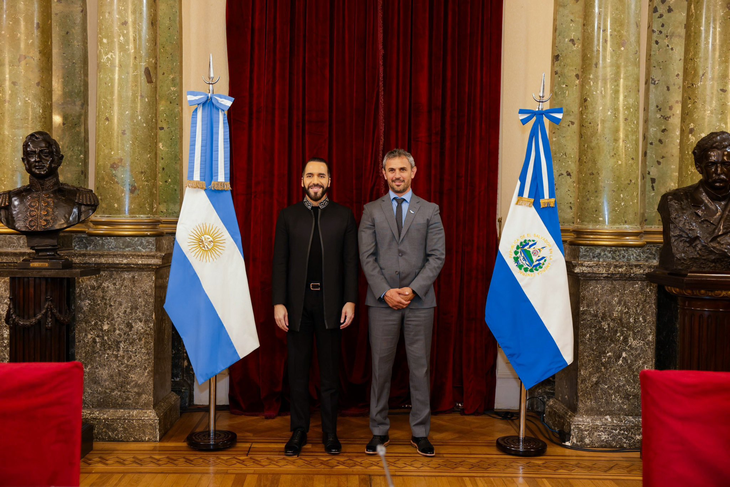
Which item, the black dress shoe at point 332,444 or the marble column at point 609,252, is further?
the marble column at point 609,252

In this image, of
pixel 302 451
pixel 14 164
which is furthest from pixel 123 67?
pixel 302 451

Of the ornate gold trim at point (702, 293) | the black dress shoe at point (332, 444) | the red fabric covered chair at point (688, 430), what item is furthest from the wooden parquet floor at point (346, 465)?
the red fabric covered chair at point (688, 430)

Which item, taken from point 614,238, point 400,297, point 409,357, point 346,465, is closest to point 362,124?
point 400,297

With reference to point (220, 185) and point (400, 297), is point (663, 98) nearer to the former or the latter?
point (400, 297)

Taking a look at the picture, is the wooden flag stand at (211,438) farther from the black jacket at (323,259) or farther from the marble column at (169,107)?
the marble column at (169,107)

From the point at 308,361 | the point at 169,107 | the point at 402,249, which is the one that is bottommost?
the point at 308,361

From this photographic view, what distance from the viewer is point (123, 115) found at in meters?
4.09

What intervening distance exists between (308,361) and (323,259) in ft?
2.14

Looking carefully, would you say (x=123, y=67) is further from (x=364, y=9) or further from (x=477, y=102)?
(x=477, y=102)

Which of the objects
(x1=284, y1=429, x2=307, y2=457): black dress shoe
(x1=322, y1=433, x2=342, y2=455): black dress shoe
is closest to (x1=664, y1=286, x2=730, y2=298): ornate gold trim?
(x1=322, y1=433, x2=342, y2=455): black dress shoe

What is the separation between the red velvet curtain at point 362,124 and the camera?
181 inches

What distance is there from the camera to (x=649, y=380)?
179 centimetres

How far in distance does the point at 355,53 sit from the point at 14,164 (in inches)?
95.6

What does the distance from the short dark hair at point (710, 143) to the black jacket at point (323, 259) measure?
6.64 feet
